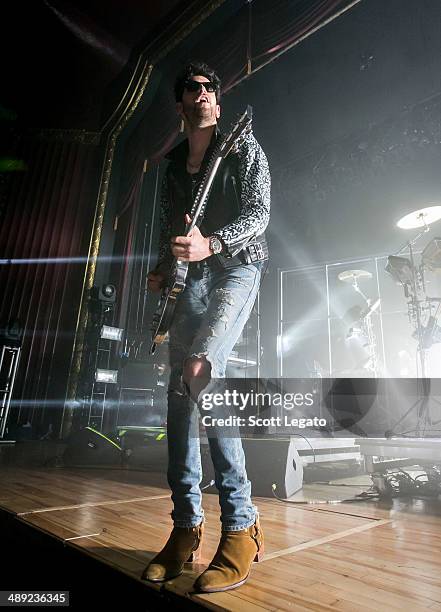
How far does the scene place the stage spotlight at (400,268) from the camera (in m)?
4.75

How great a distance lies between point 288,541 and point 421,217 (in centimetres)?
500

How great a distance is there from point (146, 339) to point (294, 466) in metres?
3.52

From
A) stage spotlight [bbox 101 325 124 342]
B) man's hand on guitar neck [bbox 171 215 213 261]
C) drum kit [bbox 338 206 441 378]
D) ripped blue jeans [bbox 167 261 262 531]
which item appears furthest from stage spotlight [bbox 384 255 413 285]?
man's hand on guitar neck [bbox 171 215 213 261]

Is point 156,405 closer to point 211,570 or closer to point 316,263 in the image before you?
point 211,570

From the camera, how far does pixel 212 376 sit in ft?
3.31

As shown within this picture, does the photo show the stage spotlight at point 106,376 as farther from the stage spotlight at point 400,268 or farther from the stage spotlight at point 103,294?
the stage spotlight at point 400,268

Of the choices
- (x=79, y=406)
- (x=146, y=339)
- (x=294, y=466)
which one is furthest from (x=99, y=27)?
(x=294, y=466)

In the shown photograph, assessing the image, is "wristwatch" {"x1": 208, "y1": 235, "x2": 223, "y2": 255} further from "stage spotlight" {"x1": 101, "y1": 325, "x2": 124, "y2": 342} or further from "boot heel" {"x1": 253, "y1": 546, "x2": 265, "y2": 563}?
"stage spotlight" {"x1": 101, "y1": 325, "x2": 124, "y2": 342}

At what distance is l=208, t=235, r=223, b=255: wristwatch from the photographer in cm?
107

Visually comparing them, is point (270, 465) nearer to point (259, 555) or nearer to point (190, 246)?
point (259, 555)

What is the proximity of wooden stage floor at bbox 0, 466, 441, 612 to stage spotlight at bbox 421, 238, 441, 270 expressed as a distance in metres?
3.30

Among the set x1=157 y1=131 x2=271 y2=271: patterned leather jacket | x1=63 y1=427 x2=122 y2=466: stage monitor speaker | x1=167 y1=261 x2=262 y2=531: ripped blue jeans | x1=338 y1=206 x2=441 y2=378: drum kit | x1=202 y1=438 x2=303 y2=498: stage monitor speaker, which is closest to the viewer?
x1=167 y1=261 x2=262 y2=531: ripped blue jeans

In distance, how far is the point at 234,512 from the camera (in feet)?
3.26

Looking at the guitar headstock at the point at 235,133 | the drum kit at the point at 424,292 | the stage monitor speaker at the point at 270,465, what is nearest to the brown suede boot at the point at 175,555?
the guitar headstock at the point at 235,133
